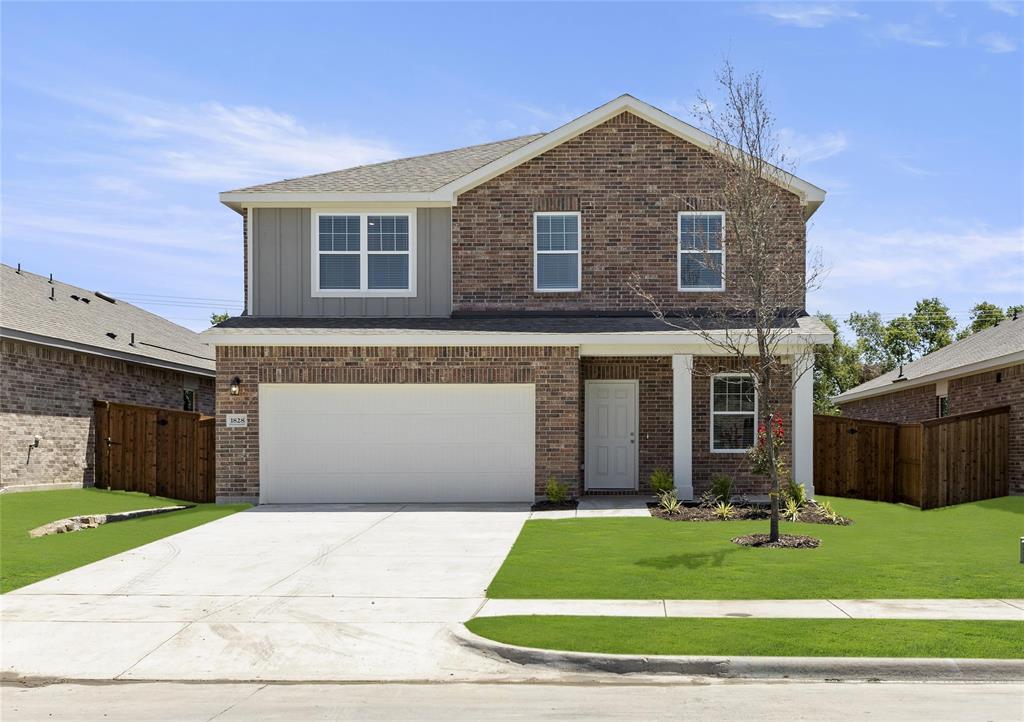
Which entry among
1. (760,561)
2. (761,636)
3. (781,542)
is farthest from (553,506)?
(761,636)

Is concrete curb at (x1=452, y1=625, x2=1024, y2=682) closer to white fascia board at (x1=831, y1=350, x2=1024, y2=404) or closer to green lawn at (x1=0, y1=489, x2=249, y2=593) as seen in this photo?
green lawn at (x1=0, y1=489, x2=249, y2=593)

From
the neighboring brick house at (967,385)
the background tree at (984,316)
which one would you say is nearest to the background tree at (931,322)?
the background tree at (984,316)

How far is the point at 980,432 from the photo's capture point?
62.8ft

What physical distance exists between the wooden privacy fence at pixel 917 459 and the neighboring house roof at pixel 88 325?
16027mm

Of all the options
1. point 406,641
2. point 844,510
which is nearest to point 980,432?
point 844,510

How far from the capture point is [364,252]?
20422 mm

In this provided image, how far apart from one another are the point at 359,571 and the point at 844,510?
10.00 metres

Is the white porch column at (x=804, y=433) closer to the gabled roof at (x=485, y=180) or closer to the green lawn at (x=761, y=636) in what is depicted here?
the gabled roof at (x=485, y=180)

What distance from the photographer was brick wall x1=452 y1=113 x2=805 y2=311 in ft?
65.8

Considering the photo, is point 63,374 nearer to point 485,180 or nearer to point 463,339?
point 463,339

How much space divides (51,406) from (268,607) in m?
12.4

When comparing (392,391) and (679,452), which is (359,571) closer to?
(392,391)

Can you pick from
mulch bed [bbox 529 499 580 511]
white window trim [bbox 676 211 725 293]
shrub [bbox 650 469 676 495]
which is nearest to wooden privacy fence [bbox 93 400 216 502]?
mulch bed [bbox 529 499 580 511]

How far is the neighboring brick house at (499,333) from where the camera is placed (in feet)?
60.4
